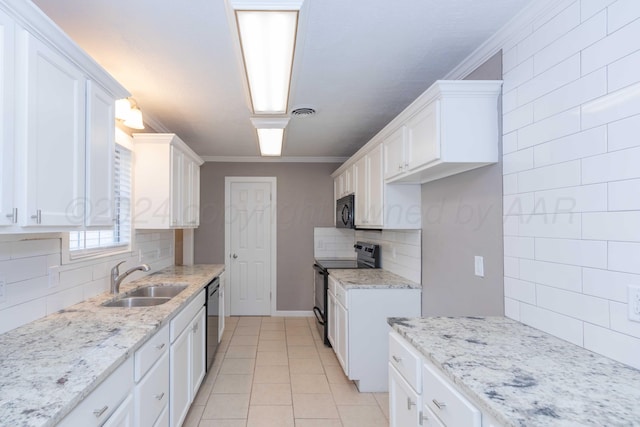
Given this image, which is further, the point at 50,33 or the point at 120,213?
the point at 120,213

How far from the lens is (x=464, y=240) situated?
2.25 meters

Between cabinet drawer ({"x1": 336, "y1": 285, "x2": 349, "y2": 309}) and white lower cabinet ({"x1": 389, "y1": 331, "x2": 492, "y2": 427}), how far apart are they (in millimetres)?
1182

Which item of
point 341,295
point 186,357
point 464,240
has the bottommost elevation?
point 186,357

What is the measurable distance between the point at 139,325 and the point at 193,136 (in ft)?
9.09

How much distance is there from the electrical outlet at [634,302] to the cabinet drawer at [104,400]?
6.01ft

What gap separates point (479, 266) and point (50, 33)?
92.7 inches

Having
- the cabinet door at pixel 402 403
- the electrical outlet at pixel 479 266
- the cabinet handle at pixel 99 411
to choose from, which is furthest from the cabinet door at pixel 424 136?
the cabinet handle at pixel 99 411

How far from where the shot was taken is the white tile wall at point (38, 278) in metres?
1.64

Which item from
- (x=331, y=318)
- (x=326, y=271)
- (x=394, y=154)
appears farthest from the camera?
(x=326, y=271)

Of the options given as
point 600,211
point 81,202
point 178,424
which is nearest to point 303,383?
point 178,424

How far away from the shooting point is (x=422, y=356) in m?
1.48

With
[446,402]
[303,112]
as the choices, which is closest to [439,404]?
[446,402]

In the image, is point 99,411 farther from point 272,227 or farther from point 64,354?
point 272,227

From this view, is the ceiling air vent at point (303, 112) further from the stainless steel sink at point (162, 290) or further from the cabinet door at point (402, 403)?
the cabinet door at point (402, 403)
